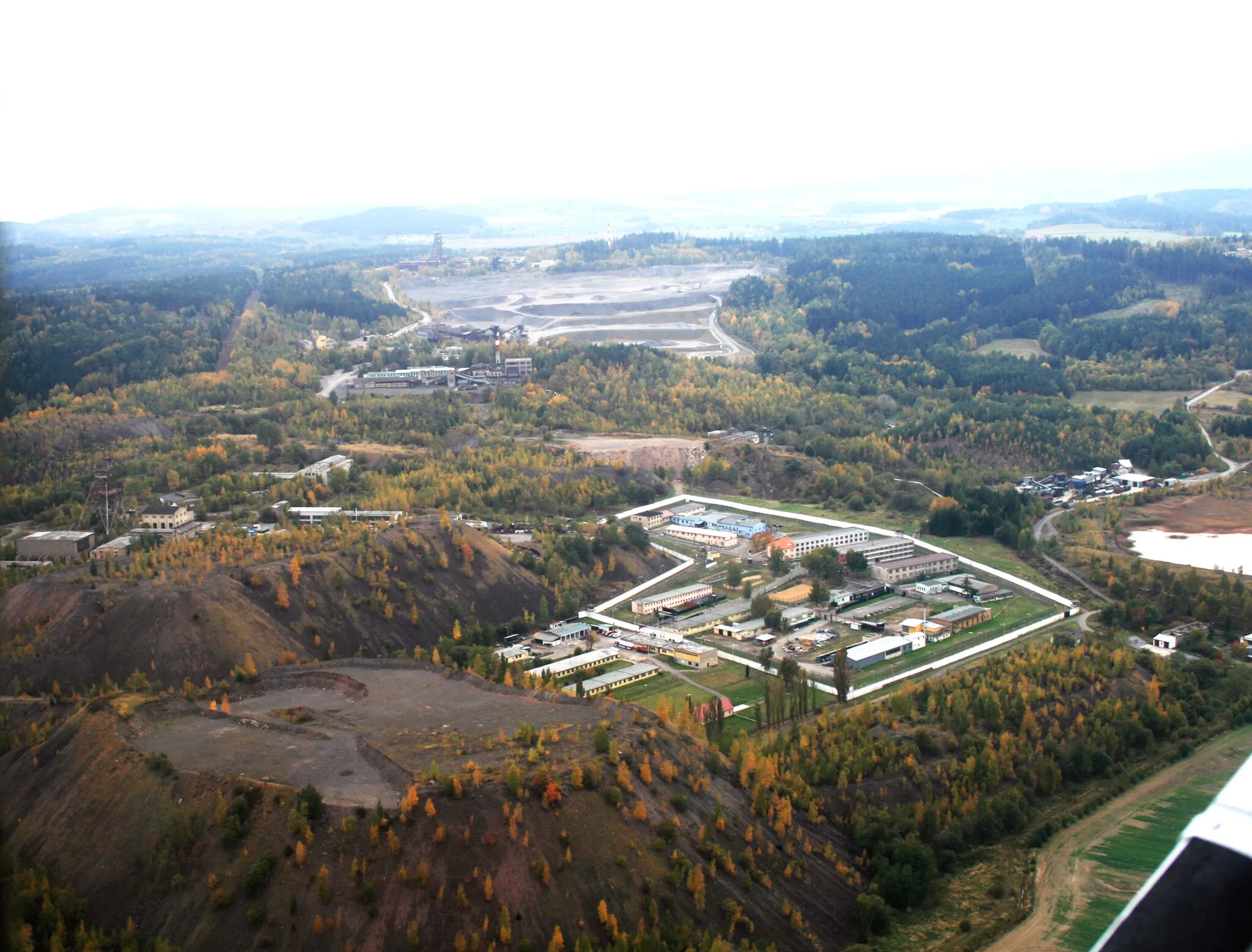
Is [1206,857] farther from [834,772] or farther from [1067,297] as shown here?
[1067,297]

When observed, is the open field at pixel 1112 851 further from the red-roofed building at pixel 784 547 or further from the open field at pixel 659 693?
the red-roofed building at pixel 784 547

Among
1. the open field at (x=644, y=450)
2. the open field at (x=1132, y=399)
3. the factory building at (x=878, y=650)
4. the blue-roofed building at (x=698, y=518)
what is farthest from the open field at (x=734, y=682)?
the open field at (x=1132, y=399)

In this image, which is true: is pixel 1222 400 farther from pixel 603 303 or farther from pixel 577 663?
pixel 603 303

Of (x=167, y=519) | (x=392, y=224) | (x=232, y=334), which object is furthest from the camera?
(x=392, y=224)

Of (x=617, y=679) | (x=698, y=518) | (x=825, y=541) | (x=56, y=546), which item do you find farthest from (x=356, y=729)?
(x=698, y=518)

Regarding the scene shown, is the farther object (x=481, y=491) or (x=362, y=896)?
(x=481, y=491)

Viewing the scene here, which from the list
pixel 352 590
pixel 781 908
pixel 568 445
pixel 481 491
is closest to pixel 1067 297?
pixel 568 445
